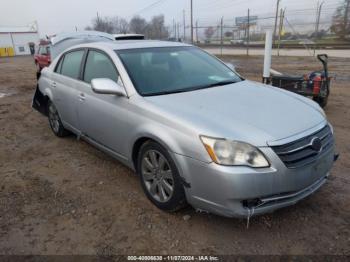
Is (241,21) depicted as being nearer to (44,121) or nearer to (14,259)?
(44,121)

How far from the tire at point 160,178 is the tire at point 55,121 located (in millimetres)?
2462

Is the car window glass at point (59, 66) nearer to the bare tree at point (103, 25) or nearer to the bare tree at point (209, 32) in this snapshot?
the bare tree at point (209, 32)

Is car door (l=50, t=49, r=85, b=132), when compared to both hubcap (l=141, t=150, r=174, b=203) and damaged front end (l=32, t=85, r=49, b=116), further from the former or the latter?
hubcap (l=141, t=150, r=174, b=203)

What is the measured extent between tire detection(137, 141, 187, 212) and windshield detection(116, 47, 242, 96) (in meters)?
0.62

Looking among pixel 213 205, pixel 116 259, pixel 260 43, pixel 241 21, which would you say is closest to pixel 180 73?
pixel 213 205

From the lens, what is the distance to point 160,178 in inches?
122

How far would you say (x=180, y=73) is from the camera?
377cm

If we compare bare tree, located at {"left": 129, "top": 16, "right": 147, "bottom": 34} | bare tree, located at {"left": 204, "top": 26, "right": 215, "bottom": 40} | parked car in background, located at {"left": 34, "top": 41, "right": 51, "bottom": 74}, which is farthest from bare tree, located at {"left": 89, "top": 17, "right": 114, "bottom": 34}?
parked car in background, located at {"left": 34, "top": 41, "right": 51, "bottom": 74}

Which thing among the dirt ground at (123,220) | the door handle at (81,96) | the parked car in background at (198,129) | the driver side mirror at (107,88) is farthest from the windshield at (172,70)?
the dirt ground at (123,220)

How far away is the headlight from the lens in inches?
98.1

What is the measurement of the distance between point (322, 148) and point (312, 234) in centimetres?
75

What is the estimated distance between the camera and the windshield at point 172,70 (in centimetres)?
345

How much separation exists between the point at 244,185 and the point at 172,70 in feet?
5.91

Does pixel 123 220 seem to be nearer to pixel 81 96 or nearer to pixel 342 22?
pixel 81 96
